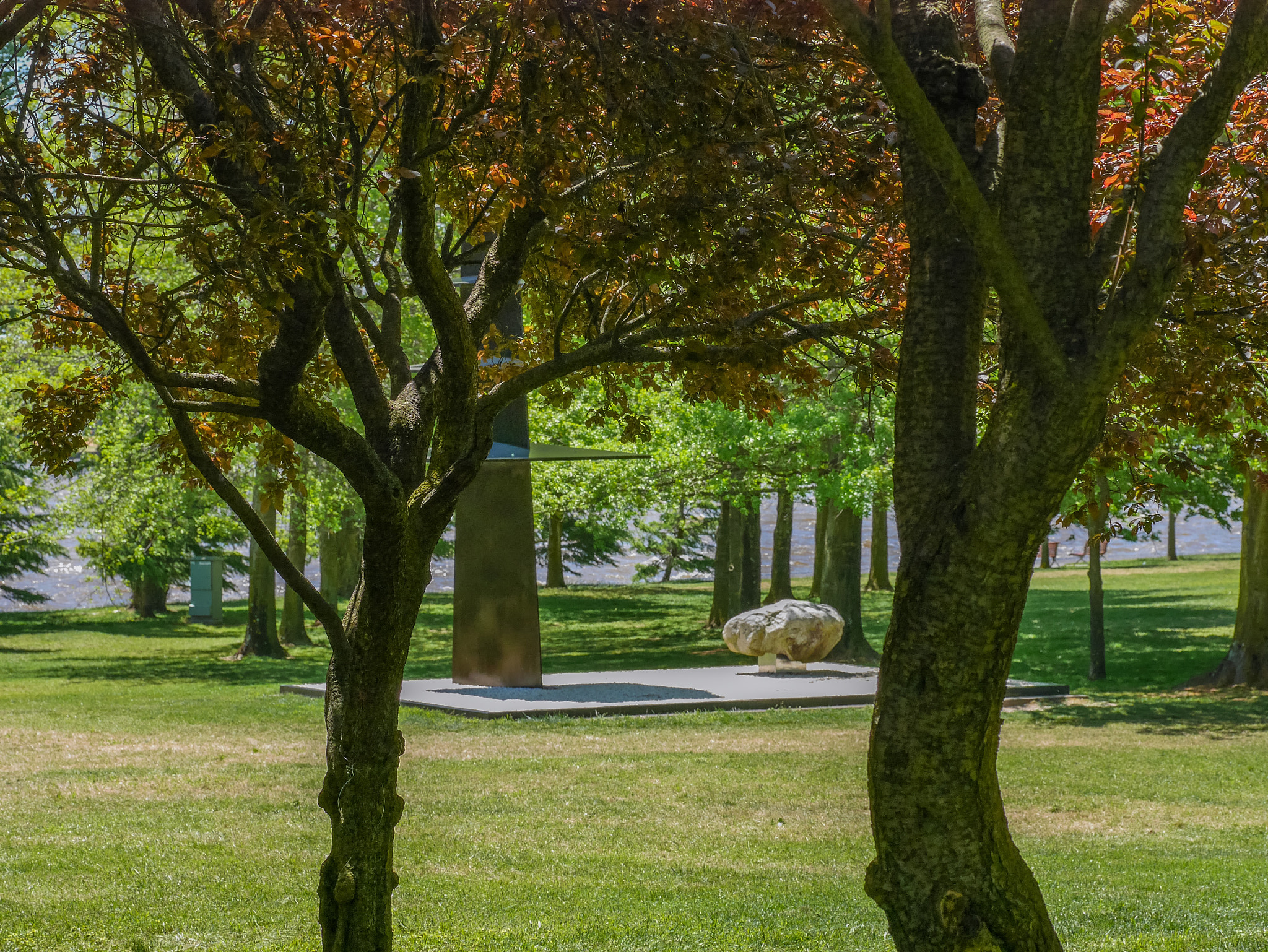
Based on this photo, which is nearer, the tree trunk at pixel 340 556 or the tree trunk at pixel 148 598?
the tree trunk at pixel 340 556

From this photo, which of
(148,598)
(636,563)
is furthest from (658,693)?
(636,563)

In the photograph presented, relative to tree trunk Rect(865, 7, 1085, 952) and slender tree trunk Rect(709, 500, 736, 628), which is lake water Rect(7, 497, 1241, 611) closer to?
slender tree trunk Rect(709, 500, 736, 628)

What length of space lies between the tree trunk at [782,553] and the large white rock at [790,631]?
25.7 ft

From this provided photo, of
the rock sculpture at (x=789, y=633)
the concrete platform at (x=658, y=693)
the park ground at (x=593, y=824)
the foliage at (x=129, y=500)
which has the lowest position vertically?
the park ground at (x=593, y=824)

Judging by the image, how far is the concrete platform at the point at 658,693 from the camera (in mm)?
15516

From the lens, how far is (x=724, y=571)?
92.4 ft

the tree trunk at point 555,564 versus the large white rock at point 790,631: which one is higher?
the tree trunk at point 555,564

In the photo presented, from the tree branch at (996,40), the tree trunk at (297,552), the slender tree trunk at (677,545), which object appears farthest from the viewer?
the slender tree trunk at (677,545)

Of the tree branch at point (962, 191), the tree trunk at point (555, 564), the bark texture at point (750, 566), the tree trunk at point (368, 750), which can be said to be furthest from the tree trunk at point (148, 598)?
the tree branch at point (962, 191)

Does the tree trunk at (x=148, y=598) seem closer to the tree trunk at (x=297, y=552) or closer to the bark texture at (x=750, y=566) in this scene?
the tree trunk at (x=297, y=552)

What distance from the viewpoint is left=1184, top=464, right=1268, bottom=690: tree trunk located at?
18.4 m

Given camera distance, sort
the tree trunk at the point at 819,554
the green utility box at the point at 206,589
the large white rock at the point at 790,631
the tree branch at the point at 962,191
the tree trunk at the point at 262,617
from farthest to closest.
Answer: the green utility box at the point at 206,589 < the tree trunk at the point at 819,554 < the tree trunk at the point at 262,617 < the large white rock at the point at 790,631 < the tree branch at the point at 962,191

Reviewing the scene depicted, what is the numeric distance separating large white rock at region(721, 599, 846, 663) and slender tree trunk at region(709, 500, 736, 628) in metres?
8.32

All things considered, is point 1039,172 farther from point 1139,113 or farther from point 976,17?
point 976,17
